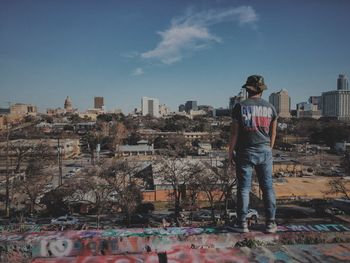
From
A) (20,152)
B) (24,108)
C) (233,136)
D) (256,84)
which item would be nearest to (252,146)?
(233,136)

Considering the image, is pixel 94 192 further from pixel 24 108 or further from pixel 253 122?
pixel 24 108

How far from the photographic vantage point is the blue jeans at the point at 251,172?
2684 mm

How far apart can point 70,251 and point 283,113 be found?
12677 centimetres

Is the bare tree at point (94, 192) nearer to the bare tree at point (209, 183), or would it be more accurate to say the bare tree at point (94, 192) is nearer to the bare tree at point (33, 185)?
the bare tree at point (33, 185)

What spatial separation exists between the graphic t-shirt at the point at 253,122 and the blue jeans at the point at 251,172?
70mm

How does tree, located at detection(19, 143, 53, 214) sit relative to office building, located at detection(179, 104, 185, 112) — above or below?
below

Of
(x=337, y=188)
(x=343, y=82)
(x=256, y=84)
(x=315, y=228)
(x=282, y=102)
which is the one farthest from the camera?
(x=343, y=82)

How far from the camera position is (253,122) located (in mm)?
2699

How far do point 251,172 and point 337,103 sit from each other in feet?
455

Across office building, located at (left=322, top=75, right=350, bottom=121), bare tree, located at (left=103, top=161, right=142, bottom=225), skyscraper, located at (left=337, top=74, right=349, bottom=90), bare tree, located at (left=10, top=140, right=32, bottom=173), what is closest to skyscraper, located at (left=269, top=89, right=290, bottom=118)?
office building, located at (left=322, top=75, right=350, bottom=121)

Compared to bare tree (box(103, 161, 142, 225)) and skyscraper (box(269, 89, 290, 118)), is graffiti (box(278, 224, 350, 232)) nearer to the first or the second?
bare tree (box(103, 161, 142, 225))

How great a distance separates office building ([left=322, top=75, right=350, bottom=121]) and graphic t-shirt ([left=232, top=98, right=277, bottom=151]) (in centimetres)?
12722

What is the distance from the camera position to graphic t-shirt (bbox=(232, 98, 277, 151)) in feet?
8.86

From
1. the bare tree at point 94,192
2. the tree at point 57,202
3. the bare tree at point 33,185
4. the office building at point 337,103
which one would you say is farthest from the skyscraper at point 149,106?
the bare tree at point 94,192
